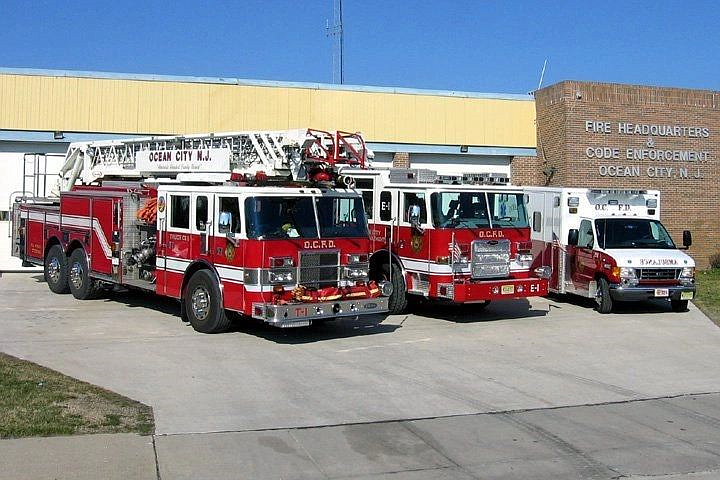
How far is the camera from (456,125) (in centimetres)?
2619

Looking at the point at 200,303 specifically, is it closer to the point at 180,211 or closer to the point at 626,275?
the point at 180,211

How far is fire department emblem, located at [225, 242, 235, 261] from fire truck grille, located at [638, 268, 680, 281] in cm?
817

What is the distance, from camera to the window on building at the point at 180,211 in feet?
46.3

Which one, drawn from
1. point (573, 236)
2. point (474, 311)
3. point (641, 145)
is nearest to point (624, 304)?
point (573, 236)

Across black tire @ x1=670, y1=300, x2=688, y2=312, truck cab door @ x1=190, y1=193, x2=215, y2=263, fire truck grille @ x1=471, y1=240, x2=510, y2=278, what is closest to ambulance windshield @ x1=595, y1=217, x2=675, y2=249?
black tire @ x1=670, y1=300, x2=688, y2=312

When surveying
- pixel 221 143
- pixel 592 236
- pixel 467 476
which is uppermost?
pixel 221 143

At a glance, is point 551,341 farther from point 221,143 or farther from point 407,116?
point 407,116

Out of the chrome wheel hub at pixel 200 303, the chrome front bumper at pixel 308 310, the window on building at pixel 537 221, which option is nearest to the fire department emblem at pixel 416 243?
the chrome front bumper at pixel 308 310

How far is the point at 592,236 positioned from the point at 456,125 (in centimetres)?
921

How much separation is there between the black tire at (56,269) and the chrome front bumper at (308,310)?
272 inches

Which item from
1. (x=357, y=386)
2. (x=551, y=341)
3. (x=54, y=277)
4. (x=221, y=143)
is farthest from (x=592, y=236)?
(x=54, y=277)

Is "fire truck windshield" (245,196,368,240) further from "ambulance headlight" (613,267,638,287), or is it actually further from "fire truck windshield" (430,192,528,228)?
"ambulance headlight" (613,267,638,287)

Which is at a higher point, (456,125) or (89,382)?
(456,125)

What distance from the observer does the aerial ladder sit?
44.8 feet
